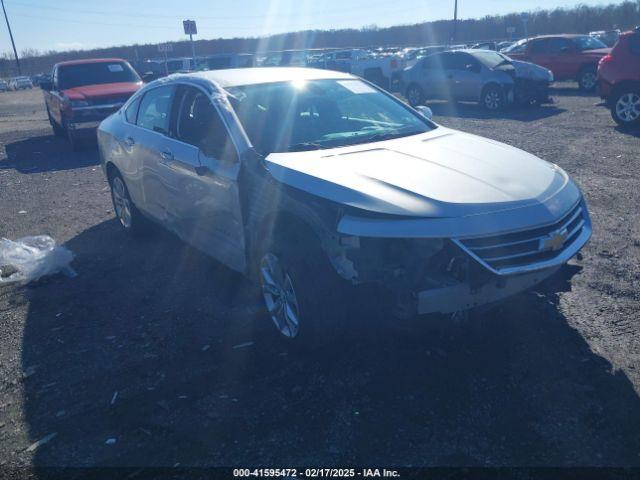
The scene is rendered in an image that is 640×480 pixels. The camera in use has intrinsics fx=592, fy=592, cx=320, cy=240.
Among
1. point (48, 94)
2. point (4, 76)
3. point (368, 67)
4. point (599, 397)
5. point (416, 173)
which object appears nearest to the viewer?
point (599, 397)

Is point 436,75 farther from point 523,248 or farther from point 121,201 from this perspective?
point 523,248

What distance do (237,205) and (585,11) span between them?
63.6m

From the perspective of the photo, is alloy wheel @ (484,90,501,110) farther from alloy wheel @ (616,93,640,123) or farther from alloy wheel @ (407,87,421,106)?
alloy wheel @ (616,93,640,123)

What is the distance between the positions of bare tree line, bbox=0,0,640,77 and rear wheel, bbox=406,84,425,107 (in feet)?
124

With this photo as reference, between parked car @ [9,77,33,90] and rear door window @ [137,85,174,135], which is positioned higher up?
rear door window @ [137,85,174,135]

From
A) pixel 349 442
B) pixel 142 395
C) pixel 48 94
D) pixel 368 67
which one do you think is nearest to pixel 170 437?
pixel 142 395

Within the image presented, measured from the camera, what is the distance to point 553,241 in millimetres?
3385

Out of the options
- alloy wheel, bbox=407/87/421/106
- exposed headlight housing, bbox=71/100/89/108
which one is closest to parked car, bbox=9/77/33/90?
alloy wheel, bbox=407/87/421/106

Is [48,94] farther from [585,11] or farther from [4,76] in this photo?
[4,76]

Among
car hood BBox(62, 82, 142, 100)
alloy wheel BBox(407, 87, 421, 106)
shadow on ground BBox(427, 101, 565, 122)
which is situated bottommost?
shadow on ground BBox(427, 101, 565, 122)

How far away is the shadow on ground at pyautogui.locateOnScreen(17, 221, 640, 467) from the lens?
3031 millimetres

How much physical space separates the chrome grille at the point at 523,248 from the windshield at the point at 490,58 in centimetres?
1371

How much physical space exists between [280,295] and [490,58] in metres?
14.4

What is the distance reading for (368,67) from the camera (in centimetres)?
2380
